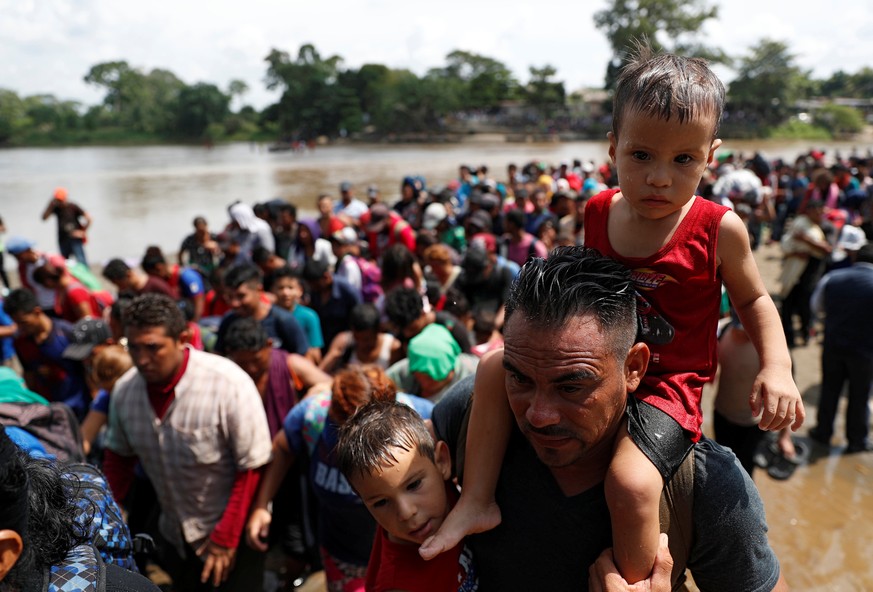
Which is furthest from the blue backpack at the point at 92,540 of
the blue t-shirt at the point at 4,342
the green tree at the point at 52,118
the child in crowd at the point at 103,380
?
the green tree at the point at 52,118

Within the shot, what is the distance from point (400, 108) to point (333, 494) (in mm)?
55601

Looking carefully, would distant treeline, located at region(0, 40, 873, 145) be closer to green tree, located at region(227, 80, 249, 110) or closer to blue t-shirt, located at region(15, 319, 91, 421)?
green tree, located at region(227, 80, 249, 110)

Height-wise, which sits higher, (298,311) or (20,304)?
(20,304)

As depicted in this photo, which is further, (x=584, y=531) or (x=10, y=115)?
(x=10, y=115)

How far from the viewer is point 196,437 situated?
276 cm

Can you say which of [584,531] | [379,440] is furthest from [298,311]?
[584,531]

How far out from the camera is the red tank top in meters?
1.38

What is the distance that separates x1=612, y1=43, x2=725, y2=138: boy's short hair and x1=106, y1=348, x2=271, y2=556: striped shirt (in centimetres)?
221

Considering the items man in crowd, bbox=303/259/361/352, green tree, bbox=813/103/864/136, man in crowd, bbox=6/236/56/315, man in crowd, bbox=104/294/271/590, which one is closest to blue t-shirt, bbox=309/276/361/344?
man in crowd, bbox=303/259/361/352

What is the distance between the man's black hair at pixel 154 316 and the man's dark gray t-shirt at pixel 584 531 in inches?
74.0

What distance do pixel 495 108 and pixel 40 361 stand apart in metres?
59.4

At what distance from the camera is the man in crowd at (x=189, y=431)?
2.73 metres

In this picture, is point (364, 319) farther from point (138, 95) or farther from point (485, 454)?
point (138, 95)

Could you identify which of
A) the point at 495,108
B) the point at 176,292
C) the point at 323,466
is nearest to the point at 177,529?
the point at 323,466
